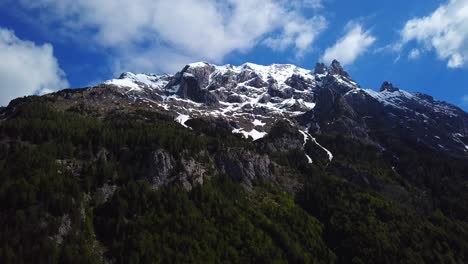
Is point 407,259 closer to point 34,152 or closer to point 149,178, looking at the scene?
point 149,178

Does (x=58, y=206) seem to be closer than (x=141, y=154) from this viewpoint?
Answer: Yes

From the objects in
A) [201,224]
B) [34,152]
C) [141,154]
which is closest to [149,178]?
[141,154]

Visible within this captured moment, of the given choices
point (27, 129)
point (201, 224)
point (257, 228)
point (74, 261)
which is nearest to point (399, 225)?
point (257, 228)

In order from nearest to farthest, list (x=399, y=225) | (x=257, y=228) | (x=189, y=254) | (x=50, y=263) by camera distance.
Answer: (x=50, y=263) < (x=189, y=254) < (x=257, y=228) < (x=399, y=225)

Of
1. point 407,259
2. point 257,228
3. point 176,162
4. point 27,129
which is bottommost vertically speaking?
point 407,259

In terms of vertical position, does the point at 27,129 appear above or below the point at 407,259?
above

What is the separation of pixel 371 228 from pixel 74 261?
387ft

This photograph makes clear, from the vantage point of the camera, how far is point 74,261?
117062 mm

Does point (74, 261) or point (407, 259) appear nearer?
point (74, 261)

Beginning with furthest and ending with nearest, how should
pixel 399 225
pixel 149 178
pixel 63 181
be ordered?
pixel 399 225, pixel 149 178, pixel 63 181

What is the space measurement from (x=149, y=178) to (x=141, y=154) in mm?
14954

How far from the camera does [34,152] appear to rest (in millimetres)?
168750

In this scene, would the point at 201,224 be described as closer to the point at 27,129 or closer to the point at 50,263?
the point at 50,263

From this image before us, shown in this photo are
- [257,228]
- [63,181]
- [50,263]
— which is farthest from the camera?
[257,228]
